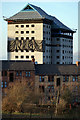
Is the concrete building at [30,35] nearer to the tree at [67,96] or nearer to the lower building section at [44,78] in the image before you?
the lower building section at [44,78]

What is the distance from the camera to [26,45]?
83000mm

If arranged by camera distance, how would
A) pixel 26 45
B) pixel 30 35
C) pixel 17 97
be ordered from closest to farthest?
pixel 17 97 < pixel 30 35 < pixel 26 45

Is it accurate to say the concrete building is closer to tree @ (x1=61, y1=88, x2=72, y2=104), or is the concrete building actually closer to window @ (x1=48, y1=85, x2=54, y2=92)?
window @ (x1=48, y1=85, x2=54, y2=92)

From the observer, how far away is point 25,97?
49969 millimetres

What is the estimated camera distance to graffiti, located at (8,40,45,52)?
8256cm

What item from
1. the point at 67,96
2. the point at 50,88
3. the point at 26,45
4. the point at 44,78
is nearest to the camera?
the point at 67,96

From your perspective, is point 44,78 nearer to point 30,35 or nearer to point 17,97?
point 17,97

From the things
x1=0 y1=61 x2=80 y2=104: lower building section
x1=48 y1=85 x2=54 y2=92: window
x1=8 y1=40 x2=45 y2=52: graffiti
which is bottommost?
x1=48 y1=85 x2=54 y2=92: window

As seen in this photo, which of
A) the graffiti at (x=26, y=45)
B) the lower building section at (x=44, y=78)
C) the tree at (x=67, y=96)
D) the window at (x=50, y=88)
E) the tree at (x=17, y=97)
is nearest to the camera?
the tree at (x=17, y=97)

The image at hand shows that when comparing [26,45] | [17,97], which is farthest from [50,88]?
[26,45]

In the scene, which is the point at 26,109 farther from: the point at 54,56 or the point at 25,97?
the point at 54,56

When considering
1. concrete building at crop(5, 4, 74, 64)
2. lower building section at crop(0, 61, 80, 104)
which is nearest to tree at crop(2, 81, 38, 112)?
lower building section at crop(0, 61, 80, 104)

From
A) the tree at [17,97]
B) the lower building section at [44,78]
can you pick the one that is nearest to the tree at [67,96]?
the lower building section at [44,78]

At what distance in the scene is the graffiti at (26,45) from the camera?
82562mm
